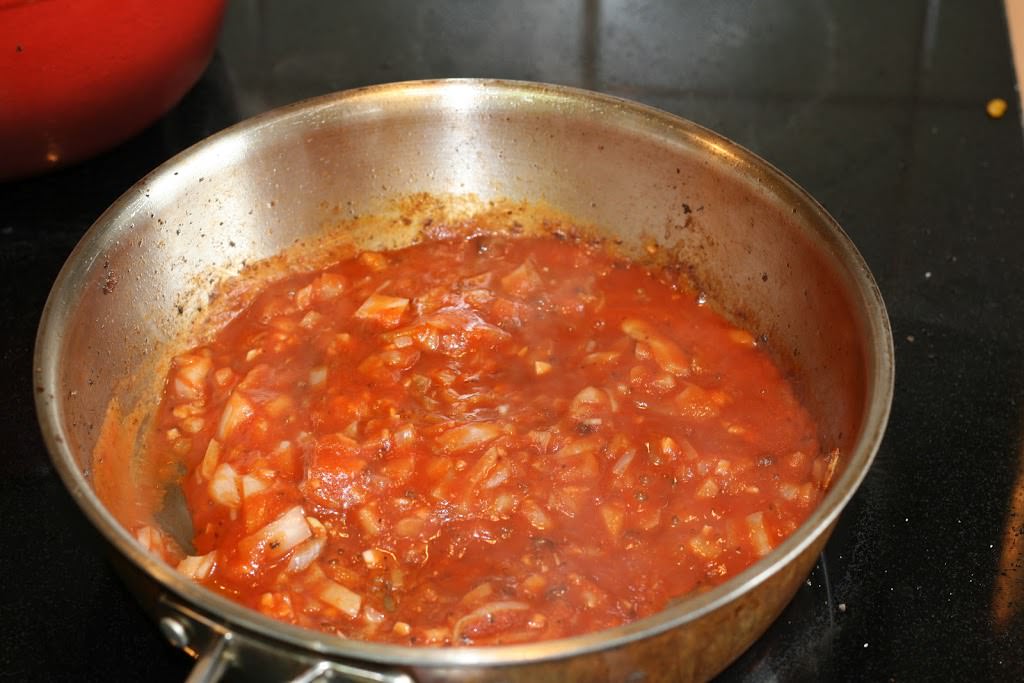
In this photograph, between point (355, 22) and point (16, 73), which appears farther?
point (355, 22)

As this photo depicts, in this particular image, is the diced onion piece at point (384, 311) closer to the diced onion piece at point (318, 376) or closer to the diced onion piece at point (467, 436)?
the diced onion piece at point (318, 376)

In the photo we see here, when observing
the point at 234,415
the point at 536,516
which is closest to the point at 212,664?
the point at 536,516

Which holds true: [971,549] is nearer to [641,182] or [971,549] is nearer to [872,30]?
[641,182]

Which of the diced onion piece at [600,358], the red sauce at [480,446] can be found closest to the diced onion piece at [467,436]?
the red sauce at [480,446]

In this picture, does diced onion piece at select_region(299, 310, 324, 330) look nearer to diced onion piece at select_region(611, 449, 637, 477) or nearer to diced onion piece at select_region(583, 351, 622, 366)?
diced onion piece at select_region(583, 351, 622, 366)

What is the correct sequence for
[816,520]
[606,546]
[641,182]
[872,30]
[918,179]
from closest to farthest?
[816,520]
[606,546]
[641,182]
[918,179]
[872,30]

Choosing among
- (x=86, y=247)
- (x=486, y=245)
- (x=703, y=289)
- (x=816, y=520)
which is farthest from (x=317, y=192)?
(x=816, y=520)

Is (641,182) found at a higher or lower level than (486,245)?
higher
